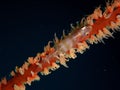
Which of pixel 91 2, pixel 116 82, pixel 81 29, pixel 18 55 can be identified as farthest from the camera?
pixel 116 82

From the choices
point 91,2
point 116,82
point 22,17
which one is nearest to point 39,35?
point 22,17

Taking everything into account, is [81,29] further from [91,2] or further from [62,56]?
[91,2]

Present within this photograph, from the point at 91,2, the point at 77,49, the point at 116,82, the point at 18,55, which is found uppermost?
the point at 91,2

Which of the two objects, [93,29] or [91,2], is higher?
[91,2]

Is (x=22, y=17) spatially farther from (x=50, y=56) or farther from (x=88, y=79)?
(x=50, y=56)

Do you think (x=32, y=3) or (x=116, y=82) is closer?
(x=32, y=3)

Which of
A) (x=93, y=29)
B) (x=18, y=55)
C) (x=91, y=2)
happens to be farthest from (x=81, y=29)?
(x=91, y=2)

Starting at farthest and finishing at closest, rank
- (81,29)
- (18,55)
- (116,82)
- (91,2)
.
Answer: (116,82) < (91,2) < (18,55) < (81,29)
